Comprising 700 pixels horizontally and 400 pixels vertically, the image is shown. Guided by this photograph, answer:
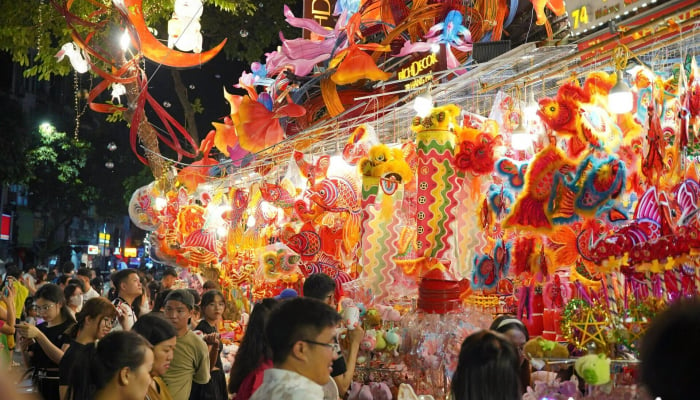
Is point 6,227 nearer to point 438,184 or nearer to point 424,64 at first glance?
point 424,64

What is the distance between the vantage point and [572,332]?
182 inches

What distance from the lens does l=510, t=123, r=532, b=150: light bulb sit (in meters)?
5.53

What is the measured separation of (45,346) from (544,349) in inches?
119

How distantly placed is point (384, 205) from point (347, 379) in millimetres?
3084

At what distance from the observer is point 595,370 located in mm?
3844

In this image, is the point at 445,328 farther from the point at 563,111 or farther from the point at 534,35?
the point at 534,35

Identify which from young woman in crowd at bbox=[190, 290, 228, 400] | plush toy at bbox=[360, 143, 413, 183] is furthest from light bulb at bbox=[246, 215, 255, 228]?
young woman in crowd at bbox=[190, 290, 228, 400]

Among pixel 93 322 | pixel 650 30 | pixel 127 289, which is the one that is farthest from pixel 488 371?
pixel 127 289

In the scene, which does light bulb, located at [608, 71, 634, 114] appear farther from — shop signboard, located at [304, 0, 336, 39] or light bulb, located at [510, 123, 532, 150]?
Answer: shop signboard, located at [304, 0, 336, 39]

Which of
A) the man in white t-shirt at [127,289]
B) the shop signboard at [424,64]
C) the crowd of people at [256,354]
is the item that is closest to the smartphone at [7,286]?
the man in white t-shirt at [127,289]

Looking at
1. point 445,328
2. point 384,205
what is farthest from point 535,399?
point 384,205

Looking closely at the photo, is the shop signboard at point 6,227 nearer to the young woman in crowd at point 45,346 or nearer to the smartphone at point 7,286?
the smartphone at point 7,286

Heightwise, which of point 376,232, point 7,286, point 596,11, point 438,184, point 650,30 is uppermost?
point 596,11

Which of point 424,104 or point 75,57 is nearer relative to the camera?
point 424,104
